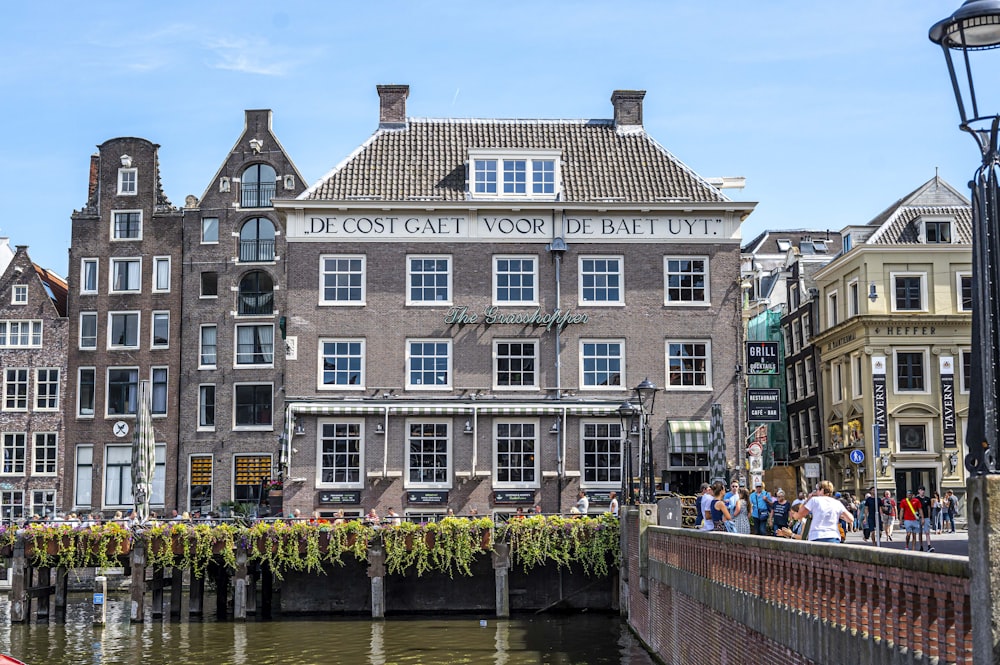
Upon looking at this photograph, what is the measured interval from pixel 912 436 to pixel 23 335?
130ft

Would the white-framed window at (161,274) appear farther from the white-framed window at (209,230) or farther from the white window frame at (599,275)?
the white window frame at (599,275)

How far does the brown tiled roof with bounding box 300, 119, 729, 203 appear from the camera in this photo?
42031 mm

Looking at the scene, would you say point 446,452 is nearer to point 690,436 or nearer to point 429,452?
point 429,452

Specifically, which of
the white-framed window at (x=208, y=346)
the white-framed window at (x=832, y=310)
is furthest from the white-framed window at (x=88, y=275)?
the white-framed window at (x=832, y=310)

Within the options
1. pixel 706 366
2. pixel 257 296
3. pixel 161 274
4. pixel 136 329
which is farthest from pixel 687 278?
pixel 136 329

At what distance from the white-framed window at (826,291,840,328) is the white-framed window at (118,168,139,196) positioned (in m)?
32.6

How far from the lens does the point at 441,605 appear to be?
35500 millimetres

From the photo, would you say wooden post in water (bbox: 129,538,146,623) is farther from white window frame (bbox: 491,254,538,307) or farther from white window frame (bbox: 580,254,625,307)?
white window frame (bbox: 580,254,625,307)

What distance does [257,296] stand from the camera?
53.2m

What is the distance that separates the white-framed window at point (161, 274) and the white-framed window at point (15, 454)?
346 inches

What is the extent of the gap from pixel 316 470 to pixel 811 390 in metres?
29.6

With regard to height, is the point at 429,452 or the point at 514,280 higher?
the point at 514,280

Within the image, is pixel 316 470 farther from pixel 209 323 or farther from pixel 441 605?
pixel 209 323

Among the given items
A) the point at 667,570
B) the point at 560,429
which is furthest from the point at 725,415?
the point at 667,570
